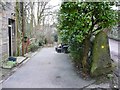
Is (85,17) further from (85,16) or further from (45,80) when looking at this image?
(45,80)

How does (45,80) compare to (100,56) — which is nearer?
(45,80)

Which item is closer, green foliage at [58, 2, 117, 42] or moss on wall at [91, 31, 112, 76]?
green foliage at [58, 2, 117, 42]

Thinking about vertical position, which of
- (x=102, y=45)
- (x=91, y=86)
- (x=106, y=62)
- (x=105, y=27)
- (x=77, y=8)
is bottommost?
(x=91, y=86)

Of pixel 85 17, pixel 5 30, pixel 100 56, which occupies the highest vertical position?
pixel 85 17

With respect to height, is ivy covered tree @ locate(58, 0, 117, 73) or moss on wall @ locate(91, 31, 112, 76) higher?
ivy covered tree @ locate(58, 0, 117, 73)

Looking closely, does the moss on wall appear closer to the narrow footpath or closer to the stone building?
the narrow footpath

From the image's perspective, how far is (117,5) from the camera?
24.8ft

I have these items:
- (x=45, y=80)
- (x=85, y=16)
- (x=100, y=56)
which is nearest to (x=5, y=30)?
(x=45, y=80)

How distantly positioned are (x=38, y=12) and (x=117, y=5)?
1599 cm

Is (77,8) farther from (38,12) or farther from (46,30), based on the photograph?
(46,30)

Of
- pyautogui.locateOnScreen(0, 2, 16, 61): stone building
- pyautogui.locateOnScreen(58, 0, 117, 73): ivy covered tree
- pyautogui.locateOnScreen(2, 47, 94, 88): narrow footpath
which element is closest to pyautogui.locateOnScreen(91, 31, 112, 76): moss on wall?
pyautogui.locateOnScreen(58, 0, 117, 73): ivy covered tree

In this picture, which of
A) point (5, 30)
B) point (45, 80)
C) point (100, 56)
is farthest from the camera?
point (5, 30)

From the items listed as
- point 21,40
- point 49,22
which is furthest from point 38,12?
point 21,40

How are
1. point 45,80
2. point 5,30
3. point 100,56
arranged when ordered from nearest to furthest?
point 45,80 → point 100,56 → point 5,30
